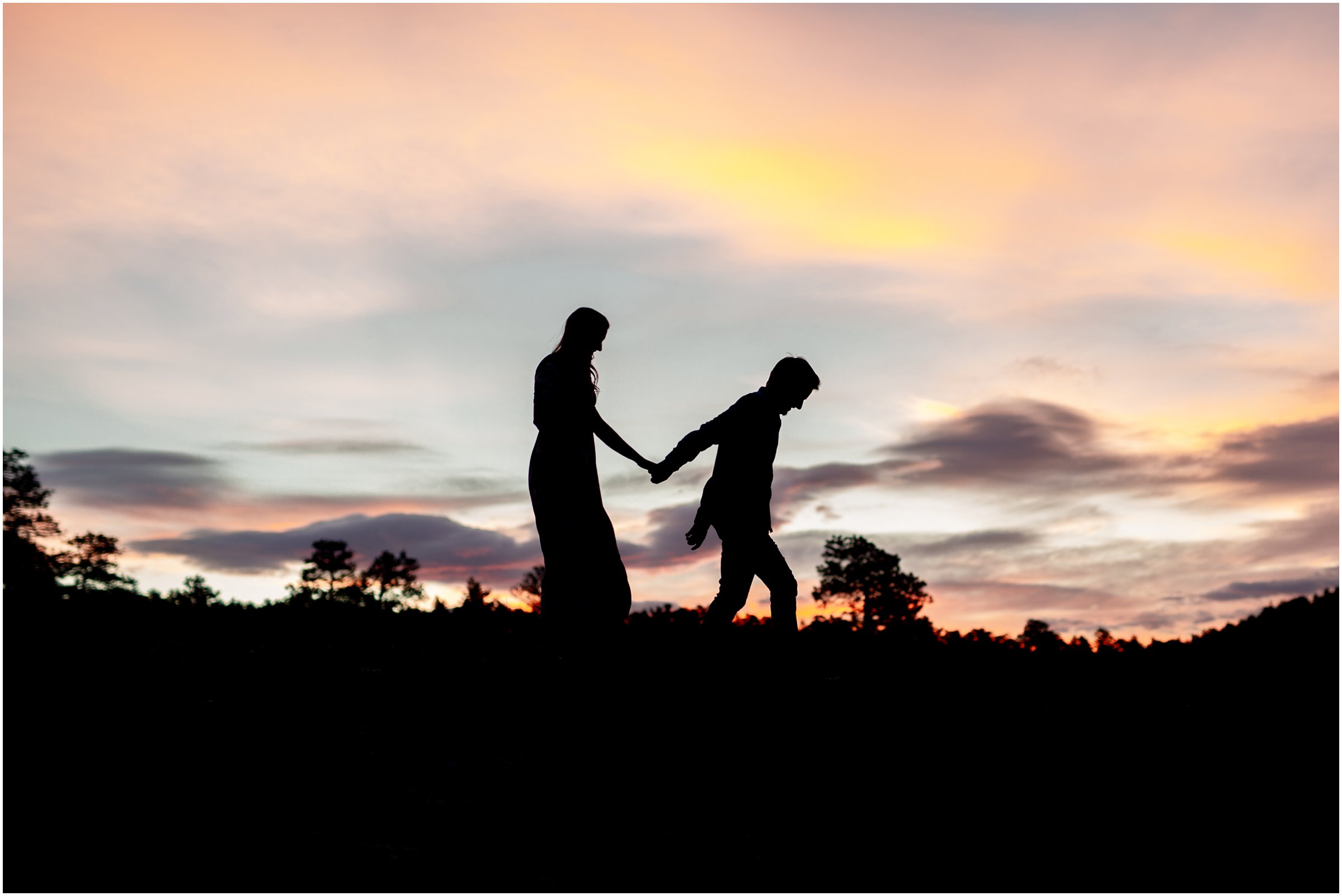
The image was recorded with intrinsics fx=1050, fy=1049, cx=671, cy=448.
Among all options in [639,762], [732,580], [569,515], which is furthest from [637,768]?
[732,580]

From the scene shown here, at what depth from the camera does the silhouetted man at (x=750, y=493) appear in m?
11.0

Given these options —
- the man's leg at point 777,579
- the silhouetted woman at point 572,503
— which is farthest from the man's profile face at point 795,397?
the silhouetted woman at point 572,503

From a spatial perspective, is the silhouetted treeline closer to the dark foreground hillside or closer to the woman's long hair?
the dark foreground hillside

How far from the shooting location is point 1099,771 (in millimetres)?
9266

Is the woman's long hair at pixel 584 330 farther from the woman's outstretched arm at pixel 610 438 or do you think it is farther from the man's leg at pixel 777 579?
the man's leg at pixel 777 579

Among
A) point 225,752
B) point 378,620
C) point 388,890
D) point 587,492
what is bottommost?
point 388,890

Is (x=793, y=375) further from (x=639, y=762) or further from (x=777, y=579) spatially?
(x=639, y=762)

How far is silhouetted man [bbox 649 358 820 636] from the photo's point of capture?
11031 millimetres

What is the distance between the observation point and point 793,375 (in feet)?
36.3

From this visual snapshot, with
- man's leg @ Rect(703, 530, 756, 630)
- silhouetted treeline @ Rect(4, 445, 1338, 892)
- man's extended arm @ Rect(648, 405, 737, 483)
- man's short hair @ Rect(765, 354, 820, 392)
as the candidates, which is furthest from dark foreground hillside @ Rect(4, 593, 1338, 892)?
man's short hair @ Rect(765, 354, 820, 392)

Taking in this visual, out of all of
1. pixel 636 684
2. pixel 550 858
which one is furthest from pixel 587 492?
pixel 550 858

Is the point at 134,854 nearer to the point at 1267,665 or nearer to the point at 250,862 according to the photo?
the point at 250,862

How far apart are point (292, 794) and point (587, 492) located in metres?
3.54

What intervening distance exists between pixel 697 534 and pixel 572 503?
2.04 m
